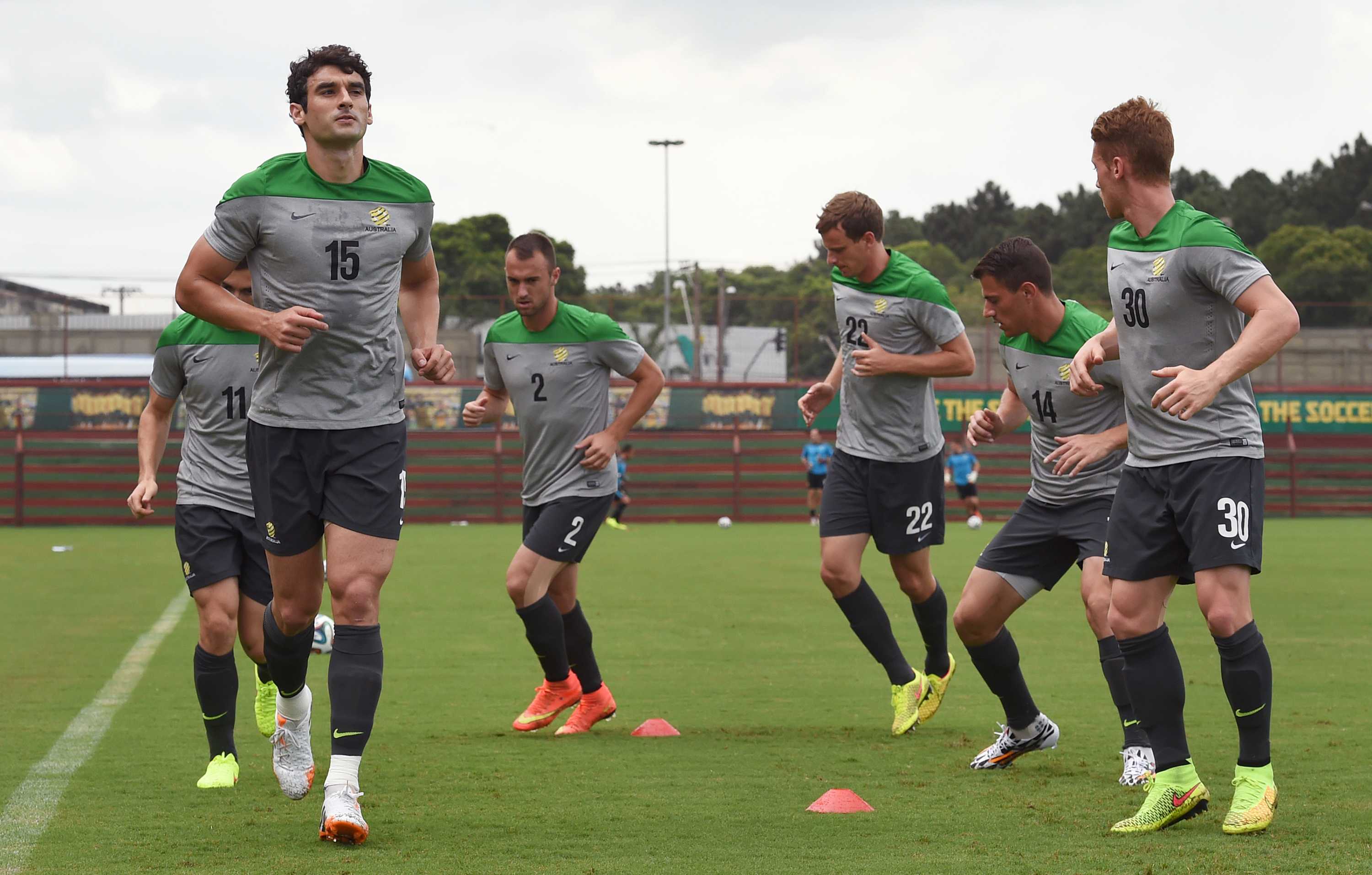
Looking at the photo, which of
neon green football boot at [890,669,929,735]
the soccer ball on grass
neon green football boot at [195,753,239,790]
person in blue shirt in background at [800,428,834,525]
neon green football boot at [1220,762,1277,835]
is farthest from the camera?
person in blue shirt in background at [800,428,834,525]

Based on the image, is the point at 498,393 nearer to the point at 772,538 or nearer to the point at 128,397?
the point at 772,538

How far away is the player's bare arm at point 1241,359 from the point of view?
4.38 metres

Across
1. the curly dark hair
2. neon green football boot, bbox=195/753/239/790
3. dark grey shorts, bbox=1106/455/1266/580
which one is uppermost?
the curly dark hair

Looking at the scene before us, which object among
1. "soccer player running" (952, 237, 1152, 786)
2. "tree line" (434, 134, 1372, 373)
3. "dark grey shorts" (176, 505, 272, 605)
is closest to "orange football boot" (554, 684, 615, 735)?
"dark grey shorts" (176, 505, 272, 605)

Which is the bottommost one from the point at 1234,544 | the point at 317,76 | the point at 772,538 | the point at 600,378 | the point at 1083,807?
the point at 772,538

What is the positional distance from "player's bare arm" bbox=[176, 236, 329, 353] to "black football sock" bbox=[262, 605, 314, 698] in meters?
1.13

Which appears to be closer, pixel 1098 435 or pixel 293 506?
pixel 293 506

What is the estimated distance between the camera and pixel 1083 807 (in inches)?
205

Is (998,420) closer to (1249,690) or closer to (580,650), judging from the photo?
(1249,690)

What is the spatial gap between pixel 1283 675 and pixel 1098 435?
4.12 m

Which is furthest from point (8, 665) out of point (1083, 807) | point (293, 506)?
point (1083, 807)

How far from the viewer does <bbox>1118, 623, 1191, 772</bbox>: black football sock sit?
15.9 feet

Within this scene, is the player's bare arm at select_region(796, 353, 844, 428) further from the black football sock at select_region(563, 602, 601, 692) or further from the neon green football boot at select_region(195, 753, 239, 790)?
the neon green football boot at select_region(195, 753, 239, 790)

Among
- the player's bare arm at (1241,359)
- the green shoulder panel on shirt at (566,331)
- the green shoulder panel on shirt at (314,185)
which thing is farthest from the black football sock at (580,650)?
A: the player's bare arm at (1241,359)
